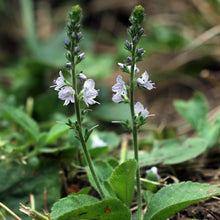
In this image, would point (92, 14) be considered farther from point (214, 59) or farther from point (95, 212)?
point (95, 212)

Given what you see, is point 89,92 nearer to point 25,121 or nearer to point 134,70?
point 134,70

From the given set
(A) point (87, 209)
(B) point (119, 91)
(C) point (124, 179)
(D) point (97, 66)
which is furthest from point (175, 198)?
(D) point (97, 66)

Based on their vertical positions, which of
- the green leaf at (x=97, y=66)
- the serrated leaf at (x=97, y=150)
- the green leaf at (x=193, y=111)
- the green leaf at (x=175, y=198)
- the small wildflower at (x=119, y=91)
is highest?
the green leaf at (x=97, y=66)

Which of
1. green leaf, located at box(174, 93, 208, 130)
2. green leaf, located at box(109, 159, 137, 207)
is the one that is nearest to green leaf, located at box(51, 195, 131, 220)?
green leaf, located at box(109, 159, 137, 207)

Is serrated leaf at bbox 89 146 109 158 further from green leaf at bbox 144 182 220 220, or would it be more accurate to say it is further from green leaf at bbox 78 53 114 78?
green leaf at bbox 78 53 114 78

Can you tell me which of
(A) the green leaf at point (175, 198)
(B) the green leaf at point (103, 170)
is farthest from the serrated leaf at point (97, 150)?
(A) the green leaf at point (175, 198)

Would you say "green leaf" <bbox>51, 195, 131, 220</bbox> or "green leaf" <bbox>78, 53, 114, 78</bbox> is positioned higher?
"green leaf" <bbox>78, 53, 114, 78</bbox>

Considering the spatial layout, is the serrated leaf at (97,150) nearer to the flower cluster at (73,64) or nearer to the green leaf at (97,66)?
the flower cluster at (73,64)

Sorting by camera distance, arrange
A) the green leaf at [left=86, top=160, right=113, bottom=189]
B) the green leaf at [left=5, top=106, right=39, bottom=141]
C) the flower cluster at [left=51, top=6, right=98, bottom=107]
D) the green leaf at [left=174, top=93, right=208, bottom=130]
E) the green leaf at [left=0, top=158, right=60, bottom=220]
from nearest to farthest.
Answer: the flower cluster at [left=51, top=6, right=98, bottom=107] → the green leaf at [left=86, top=160, right=113, bottom=189] → the green leaf at [left=0, top=158, right=60, bottom=220] → the green leaf at [left=5, top=106, right=39, bottom=141] → the green leaf at [left=174, top=93, right=208, bottom=130]
